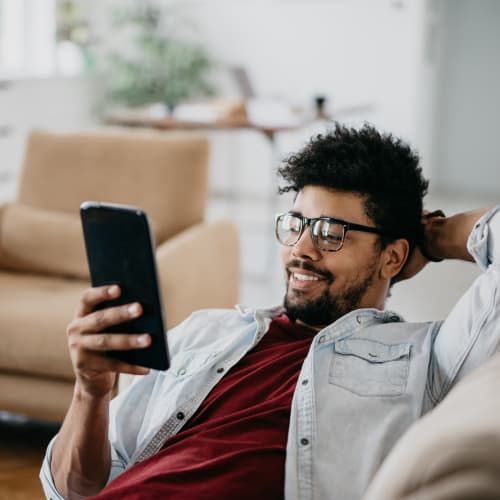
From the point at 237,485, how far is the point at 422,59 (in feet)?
17.9

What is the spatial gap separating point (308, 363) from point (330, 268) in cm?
21

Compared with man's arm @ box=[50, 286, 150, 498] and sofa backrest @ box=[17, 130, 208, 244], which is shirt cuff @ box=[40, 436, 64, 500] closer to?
man's arm @ box=[50, 286, 150, 498]

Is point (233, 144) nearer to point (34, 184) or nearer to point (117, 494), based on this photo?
point (34, 184)

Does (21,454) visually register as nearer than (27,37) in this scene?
Yes

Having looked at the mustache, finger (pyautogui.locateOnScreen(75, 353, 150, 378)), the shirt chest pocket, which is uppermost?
the mustache

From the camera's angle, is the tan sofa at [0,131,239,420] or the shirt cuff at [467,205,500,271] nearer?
the shirt cuff at [467,205,500,271]

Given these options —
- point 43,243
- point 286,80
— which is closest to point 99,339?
point 43,243

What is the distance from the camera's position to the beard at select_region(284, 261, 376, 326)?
148 cm

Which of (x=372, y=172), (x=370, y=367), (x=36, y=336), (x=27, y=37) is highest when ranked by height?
(x=27, y=37)

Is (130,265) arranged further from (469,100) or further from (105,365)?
(469,100)

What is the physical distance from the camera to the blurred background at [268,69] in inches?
244

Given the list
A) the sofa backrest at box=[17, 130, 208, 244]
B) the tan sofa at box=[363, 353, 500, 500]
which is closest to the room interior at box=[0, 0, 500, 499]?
the sofa backrest at box=[17, 130, 208, 244]

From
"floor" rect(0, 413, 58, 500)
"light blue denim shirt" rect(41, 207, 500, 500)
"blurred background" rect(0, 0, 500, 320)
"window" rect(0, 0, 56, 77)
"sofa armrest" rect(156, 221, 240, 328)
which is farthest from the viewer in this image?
"blurred background" rect(0, 0, 500, 320)

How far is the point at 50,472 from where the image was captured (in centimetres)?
141
